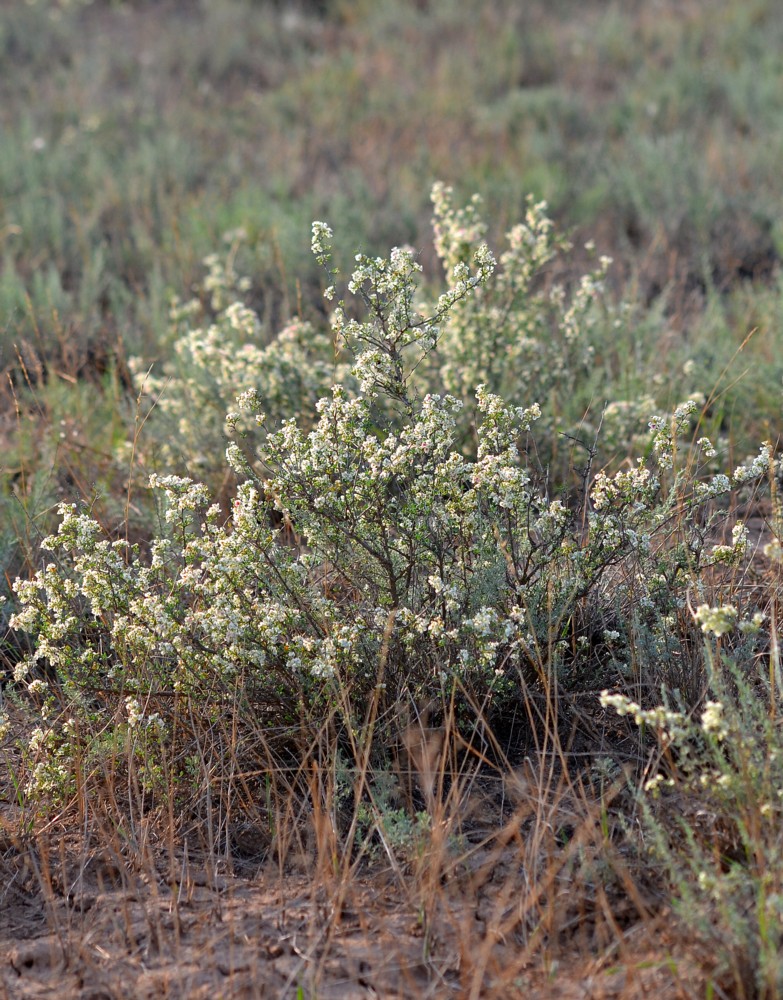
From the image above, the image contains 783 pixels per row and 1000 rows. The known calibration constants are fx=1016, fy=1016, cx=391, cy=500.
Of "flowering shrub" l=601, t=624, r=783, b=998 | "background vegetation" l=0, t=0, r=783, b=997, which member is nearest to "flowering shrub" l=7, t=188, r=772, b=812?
"background vegetation" l=0, t=0, r=783, b=997

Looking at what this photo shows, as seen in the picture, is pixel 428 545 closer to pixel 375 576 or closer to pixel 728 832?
pixel 375 576

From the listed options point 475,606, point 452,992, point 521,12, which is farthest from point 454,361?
point 521,12

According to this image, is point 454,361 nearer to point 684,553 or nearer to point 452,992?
point 684,553

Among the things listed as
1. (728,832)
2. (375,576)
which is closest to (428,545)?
(375,576)

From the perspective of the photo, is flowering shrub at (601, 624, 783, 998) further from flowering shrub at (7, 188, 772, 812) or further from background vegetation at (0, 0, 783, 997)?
flowering shrub at (7, 188, 772, 812)

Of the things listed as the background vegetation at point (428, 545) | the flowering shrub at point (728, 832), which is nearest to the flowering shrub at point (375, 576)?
the background vegetation at point (428, 545)

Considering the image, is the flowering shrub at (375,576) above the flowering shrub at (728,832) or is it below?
above

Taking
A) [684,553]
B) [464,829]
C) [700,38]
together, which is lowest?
[464,829]

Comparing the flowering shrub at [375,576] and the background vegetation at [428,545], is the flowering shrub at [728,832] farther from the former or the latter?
the flowering shrub at [375,576]

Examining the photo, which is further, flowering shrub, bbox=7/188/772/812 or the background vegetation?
flowering shrub, bbox=7/188/772/812

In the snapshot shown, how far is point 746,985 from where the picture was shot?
174 centimetres

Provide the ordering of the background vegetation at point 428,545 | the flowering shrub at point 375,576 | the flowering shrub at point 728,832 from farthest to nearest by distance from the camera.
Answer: the flowering shrub at point 375,576, the background vegetation at point 428,545, the flowering shrub at point 728,832

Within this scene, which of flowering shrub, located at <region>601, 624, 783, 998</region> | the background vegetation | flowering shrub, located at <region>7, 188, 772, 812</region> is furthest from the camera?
flowering shrub, located at <region>7, 188, 772, 812</region>

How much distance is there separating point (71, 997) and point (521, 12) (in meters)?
11.3
